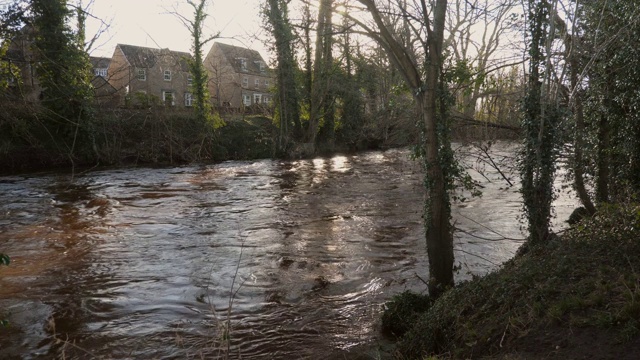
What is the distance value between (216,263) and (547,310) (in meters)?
7.30

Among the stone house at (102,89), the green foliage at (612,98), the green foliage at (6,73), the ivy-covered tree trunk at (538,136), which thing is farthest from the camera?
the green foliage at (612,98)

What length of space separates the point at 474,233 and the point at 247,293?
668 centimetres

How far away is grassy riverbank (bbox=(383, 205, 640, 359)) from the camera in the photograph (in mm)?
4617

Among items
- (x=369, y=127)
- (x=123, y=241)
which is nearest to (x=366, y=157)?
(x=369, y=127)

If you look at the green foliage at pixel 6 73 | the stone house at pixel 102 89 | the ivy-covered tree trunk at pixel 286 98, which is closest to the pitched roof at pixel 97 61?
the stone house at pixel 102 89

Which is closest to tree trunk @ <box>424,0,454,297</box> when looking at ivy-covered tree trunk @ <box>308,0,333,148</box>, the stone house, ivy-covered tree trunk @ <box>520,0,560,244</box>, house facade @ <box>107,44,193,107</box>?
ivy-covered tree trunk @ <box>520,0,560,244</box>

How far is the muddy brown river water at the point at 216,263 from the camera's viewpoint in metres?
7.09

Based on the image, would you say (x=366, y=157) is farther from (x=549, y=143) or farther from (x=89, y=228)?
(x=549, y=143)

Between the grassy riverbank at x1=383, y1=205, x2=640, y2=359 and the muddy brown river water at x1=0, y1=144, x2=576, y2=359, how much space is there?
0.96 m

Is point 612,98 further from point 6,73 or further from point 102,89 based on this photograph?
point 102,89

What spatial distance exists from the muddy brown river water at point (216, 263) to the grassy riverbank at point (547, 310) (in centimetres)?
96

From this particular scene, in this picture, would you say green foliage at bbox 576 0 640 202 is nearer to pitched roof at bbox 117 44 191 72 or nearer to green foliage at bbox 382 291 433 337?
green foliage at bbox 382 291 433 337

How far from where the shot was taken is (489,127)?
541 inches

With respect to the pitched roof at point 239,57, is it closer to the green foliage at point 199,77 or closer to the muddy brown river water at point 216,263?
the green foliage at point 199,77
